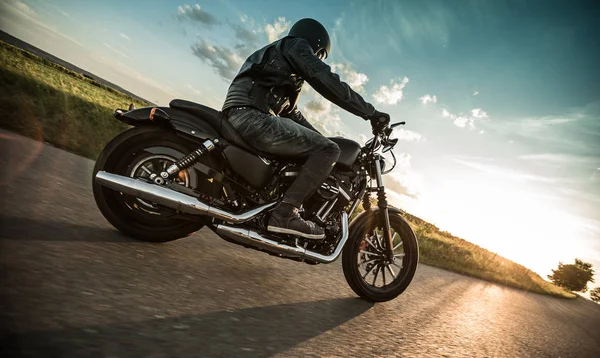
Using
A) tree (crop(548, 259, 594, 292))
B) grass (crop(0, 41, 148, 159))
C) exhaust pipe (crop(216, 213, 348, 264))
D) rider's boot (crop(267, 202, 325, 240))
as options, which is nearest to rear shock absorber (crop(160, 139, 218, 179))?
exhaust pipe (crop(216, 213, 348, 264))

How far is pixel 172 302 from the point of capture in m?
1.71

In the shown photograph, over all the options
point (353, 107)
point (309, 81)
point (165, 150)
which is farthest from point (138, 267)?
point (353, 107)

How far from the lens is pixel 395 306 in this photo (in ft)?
9.90

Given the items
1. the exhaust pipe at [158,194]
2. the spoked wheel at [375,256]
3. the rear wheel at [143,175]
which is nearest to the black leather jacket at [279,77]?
the rear wheel at [143,175]

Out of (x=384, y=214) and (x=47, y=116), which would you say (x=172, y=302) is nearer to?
(x=384, y=214)

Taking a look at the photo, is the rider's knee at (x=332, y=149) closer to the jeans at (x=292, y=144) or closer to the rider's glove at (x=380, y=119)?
the jeans at (x=292, y=144)

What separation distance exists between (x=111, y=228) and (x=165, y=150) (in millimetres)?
780

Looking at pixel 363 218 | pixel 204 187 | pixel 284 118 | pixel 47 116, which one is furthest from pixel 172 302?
pixel 47 116

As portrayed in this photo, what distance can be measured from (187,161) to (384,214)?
1867mm

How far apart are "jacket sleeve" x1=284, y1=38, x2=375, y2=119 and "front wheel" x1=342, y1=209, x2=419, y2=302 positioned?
3.54 feet

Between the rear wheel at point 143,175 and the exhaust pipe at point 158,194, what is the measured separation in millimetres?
202

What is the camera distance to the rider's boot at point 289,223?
2.46 m

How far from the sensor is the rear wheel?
93.1 inches

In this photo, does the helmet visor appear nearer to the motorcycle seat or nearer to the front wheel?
the motorcycle seat
